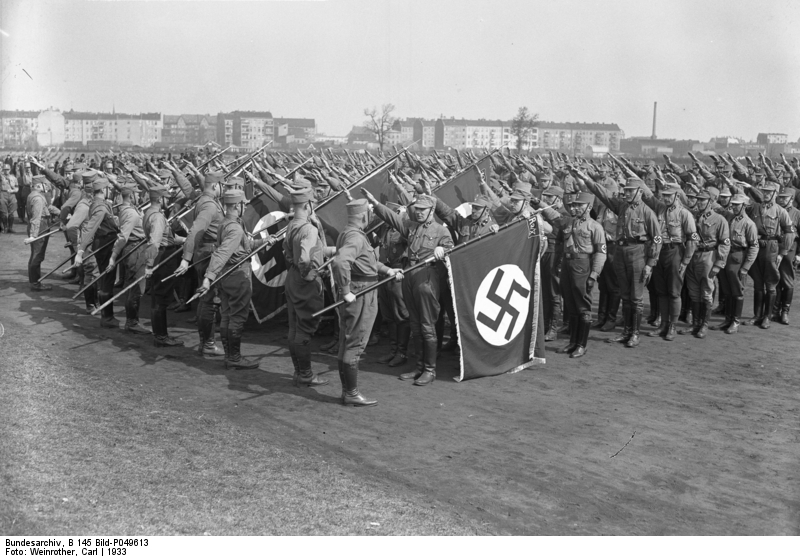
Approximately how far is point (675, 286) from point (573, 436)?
→ 528cm

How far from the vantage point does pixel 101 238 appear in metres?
13.5

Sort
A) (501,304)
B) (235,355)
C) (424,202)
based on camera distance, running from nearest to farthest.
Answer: (424,202) → (501,304) → (235,355)

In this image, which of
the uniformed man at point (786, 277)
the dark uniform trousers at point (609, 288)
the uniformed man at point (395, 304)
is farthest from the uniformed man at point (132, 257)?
the uniformed man at point (786, 277)

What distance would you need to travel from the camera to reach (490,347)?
10195mm

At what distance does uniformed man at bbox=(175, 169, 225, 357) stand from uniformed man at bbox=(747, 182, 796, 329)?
8818 millimetres

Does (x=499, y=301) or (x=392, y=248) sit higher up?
(x=392, y=248)

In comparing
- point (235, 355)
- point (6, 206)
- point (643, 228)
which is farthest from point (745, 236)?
point (6, 206)

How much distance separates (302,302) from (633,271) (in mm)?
5391

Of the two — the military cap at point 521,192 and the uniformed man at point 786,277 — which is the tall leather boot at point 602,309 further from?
the uniformed man at point 786,277

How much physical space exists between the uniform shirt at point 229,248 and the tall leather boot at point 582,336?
4.64 m

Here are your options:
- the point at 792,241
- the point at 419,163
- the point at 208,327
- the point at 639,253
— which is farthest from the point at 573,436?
the point at 419,163

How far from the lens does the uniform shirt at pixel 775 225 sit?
13148mm

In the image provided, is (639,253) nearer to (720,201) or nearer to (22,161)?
(720,201)

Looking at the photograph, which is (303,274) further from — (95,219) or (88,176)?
(88,176)
